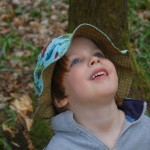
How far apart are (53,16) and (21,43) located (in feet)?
2.59

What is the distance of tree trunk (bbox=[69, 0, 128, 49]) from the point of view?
4051mm

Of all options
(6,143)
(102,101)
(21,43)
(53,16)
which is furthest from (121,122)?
(53,16)

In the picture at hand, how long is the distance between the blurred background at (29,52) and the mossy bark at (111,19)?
0.04 ft

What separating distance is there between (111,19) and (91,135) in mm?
1628

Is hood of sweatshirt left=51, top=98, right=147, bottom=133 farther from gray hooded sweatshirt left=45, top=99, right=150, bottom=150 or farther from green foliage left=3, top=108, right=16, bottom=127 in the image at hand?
green foliage left=3, top=108, right=16, bottom=127

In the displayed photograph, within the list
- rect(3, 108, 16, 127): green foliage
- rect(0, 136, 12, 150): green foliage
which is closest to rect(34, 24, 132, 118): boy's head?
rect(0, 136, 12, 150): green foliage

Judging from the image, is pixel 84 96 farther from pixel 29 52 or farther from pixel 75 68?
pixel 29 52

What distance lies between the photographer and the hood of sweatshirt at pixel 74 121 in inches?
106

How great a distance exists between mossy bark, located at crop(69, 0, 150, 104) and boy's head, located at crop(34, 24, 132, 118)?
→ 48.4 inches

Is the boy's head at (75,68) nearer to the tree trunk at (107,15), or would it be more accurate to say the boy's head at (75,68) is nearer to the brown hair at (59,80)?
the brown hair at (59,80)

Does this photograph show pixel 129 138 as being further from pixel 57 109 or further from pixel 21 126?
pixel 21 126

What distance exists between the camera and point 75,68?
266 cm

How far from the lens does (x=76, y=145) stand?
8.89 feet

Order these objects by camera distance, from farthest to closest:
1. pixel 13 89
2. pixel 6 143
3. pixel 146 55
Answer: pixel 146 55 < pixel 13 89 < pixel 6 143
